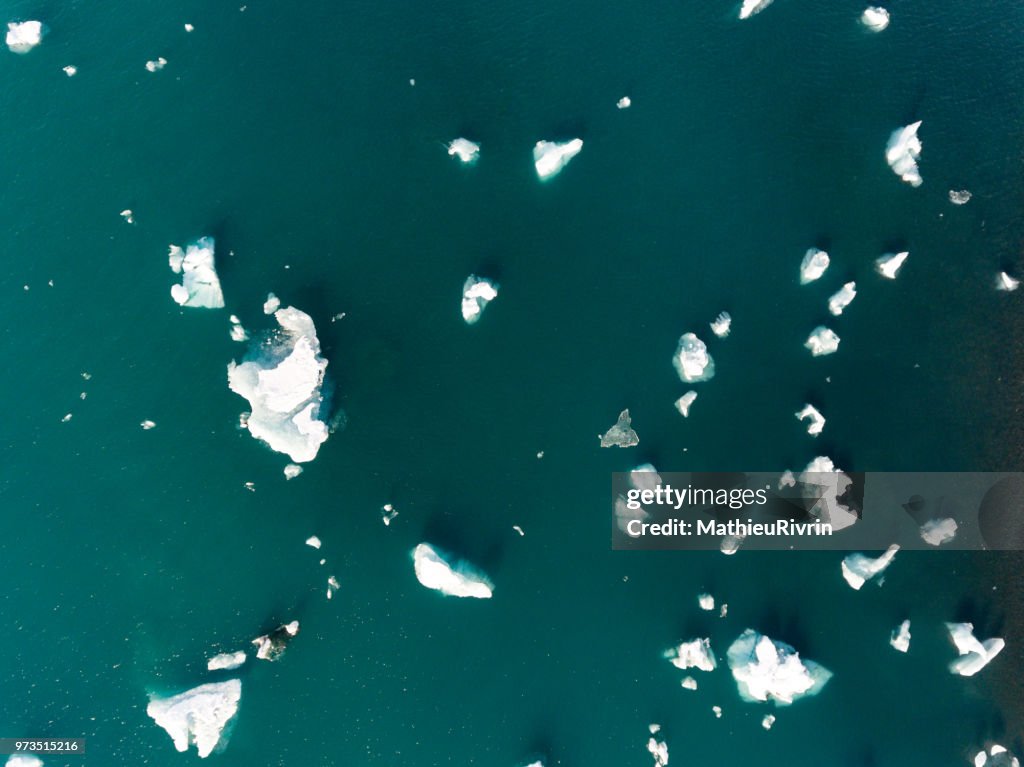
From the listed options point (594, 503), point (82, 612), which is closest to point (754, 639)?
point (594, 503)

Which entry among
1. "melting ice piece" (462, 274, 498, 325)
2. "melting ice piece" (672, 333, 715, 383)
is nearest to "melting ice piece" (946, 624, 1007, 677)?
"melting ice piece" (672, 333, 715, 383)

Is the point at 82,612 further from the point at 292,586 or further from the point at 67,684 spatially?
the point at 292,586

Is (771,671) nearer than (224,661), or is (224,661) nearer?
(771,671)

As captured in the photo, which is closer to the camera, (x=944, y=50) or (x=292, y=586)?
(x=292, y=586)

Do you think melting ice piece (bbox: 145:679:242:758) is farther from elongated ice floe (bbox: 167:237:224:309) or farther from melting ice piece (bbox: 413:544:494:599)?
elongated ice floe (bbox: 167:237:224:309)

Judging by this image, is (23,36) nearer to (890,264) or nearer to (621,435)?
(621,435)

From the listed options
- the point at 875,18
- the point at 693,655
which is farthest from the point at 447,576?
the point at 875,18
